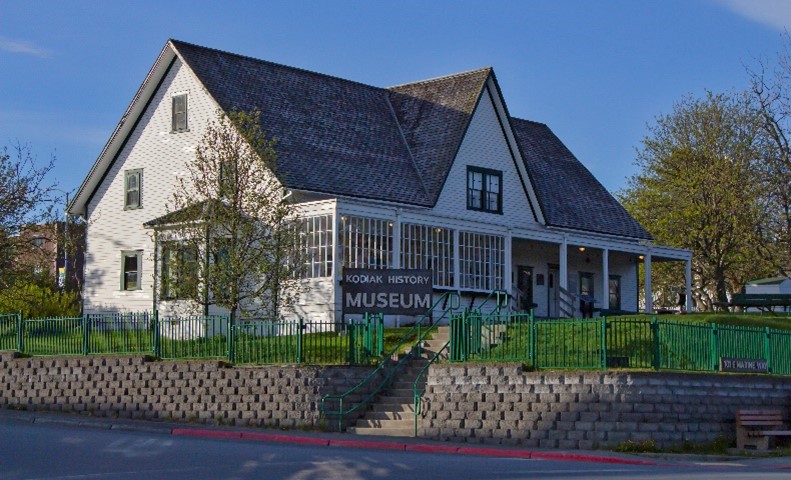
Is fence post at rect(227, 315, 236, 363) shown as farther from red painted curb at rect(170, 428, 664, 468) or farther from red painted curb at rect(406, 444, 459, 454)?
red painted curb at rect(406, 444, 459, 454)

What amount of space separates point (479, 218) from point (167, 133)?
35.6 ft

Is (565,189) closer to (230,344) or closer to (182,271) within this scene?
(182,271)

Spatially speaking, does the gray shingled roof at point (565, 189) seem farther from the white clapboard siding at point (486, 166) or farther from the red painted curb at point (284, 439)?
the red painted curb at point (284, 439)

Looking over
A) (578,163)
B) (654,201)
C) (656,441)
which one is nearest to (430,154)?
(578,163)

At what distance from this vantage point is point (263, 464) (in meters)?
19.0

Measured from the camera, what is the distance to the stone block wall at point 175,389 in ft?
90.1

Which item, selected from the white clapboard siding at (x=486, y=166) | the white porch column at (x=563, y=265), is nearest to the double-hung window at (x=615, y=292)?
the white porch column at (x=563, y=265)

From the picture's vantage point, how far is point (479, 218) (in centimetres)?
4134

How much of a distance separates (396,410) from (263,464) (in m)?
8.86

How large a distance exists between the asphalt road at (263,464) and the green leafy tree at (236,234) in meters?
8.64

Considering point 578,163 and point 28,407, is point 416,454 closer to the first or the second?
point 28,407

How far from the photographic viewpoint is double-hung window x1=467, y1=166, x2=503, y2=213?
41.5 meters

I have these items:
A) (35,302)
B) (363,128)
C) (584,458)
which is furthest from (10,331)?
(584,458)

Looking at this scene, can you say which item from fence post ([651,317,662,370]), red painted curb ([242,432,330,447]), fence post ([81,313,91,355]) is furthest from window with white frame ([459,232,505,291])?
fence post ([651,317,662,370])
